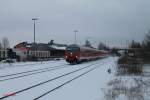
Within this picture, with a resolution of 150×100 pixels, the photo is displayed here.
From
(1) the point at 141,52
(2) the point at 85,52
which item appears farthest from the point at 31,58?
(1) the point at 141,52

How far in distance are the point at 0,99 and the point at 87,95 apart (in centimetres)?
484

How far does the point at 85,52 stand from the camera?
6394cm

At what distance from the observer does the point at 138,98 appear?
1669cm

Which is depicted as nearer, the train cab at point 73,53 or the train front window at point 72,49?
the train cab at point 73,53

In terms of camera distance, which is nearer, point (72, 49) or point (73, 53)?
point (73, 53)

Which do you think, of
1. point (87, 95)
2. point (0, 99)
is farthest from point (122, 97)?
point (0, 99)

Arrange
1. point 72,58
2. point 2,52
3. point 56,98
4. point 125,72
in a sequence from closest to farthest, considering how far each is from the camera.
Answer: point 56,98 → point 125,72 → point 72,58 → point 2,52

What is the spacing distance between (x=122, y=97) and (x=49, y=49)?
4351 inches

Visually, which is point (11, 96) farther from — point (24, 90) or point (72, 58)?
point (72, 58)

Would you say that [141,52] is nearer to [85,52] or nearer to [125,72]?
[85,52]

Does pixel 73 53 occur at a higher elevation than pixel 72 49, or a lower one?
lower

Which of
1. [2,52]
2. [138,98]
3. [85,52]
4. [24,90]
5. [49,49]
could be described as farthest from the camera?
[49,49]

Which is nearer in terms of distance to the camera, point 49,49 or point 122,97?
point 122,97

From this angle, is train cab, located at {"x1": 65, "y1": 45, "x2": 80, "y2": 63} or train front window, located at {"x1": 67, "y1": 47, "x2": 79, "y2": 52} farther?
train front window, located at {"x1": 67, "y1": 47, "x2": 79, "y2": 52}
